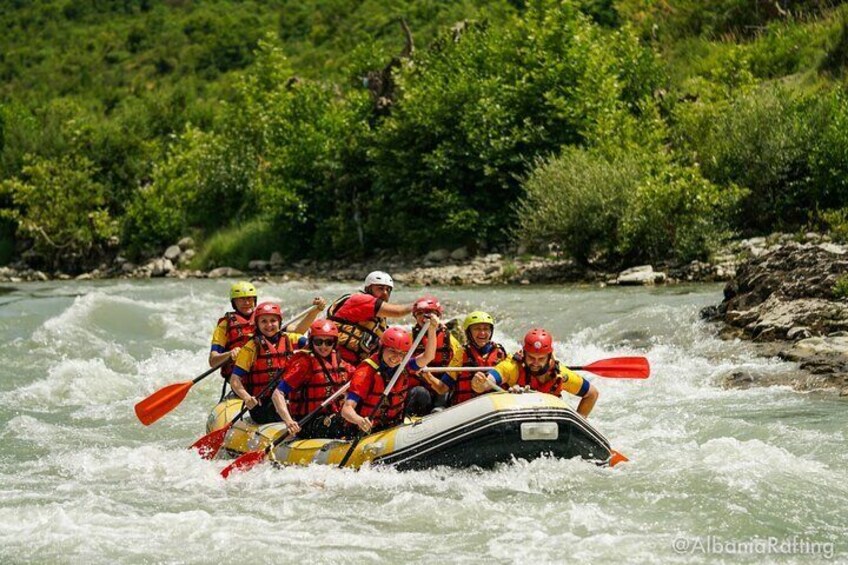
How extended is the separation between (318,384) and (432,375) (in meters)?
0.94

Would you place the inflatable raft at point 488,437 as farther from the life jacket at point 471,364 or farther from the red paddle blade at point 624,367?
the red paddle blade at point 624,367

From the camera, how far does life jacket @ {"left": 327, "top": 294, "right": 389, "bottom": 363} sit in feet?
33.5

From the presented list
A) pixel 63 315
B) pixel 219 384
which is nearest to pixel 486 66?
pixel 63 315

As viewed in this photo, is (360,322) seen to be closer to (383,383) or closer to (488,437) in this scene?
(383,383)

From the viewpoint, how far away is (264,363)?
33.0 ft

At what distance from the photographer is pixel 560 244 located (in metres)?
22.2

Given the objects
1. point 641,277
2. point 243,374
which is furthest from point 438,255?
point 243,374

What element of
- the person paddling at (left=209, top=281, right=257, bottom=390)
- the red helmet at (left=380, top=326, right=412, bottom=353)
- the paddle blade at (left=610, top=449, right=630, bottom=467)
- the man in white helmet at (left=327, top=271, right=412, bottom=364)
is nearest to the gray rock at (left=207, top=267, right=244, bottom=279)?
the person paddling at (left=209, top=281, right=257, bottom=390)

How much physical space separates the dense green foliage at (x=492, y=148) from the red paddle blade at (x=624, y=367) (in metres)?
10.8

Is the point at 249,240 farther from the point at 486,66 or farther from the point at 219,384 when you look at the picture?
the point at 219,384

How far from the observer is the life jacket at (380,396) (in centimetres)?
900

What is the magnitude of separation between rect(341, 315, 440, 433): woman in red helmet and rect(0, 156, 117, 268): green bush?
2584 centimetres

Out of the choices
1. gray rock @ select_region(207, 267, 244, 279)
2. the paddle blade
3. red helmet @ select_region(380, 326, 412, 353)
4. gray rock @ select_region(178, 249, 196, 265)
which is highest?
red helmet @ select_region(380, 326, 412, 353)

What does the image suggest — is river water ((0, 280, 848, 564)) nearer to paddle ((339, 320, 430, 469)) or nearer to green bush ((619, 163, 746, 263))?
paddle ((339, 320, 430, 469))
